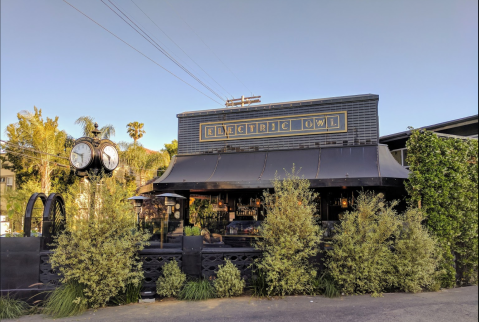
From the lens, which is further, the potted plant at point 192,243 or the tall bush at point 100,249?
the potted plant at point 192,243

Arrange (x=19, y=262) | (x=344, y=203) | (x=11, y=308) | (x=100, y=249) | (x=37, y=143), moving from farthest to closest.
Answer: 1. (x=37, y=143)
2. (x=344, y=203)
3. (x=19, y=262)
4. (x=100, y=249)
5. (x=11, y=308)

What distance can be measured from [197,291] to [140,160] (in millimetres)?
22395

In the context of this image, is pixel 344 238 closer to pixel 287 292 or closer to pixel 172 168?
pixel 287 292

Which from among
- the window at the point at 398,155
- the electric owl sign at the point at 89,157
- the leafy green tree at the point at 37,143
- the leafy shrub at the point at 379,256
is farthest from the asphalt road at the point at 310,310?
the leafy green tree at the point at 37,143

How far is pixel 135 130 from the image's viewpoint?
112 feet

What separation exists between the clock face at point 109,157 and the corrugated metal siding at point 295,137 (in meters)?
5.26

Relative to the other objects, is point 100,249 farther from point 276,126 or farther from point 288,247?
point 276,126

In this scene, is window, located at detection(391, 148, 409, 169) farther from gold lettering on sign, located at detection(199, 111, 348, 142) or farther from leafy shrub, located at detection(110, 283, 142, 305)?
leafy shrub, located at detection(110, 283, 142, 305)

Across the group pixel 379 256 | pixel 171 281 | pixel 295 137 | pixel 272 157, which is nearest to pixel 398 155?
pixel 295 137

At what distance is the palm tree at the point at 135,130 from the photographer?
3425 centimetres

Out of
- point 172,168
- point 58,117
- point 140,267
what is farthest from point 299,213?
point 58,117

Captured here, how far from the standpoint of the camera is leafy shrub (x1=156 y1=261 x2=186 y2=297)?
7.17 meters

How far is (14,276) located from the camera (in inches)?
272

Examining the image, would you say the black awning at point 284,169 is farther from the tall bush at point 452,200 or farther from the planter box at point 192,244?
the planter box at point 192,244
